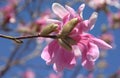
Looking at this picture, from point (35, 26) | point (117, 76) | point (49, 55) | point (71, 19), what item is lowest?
point (117, 76)

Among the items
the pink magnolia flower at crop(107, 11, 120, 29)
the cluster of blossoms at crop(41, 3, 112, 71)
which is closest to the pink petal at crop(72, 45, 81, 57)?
the cluster of blossoms at crop(41, 3, 112, 71)

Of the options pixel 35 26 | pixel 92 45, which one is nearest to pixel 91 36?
pixel 92 45

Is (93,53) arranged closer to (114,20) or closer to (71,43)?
(71,43)

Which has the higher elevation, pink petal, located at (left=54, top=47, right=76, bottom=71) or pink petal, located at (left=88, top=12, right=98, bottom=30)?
pink petal, located at (left=88, top=12, right=98, bottom=30)

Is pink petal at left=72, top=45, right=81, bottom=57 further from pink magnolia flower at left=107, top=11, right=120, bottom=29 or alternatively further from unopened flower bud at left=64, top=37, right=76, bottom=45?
pink magnolia flower at left=107, top=11, right=120, bottom=29

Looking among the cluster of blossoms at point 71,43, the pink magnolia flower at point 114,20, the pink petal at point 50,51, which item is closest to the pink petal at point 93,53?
the cluster of blossoms at point 71,43

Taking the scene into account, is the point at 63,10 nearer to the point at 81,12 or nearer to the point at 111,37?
the point at 81,12

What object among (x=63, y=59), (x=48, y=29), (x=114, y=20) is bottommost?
(x=114, y=20)

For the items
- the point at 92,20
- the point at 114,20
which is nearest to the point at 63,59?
the point at 92,20
